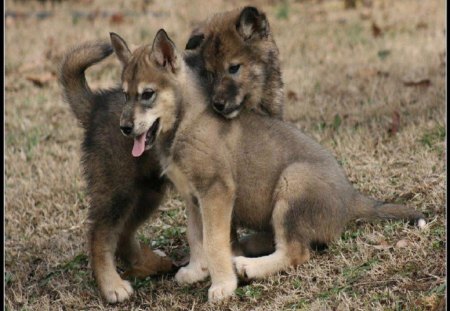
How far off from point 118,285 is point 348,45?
5.69m

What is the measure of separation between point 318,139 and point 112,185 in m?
2.53

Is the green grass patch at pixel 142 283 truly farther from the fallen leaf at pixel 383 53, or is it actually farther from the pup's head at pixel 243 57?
the fallen leaf at pixel 383 53

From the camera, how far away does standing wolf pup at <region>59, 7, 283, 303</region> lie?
503 centimetres

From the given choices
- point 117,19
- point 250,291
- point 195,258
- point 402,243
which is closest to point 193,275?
point 195,258

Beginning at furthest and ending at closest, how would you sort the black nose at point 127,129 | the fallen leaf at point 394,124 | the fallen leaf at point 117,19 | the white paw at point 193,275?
1. the fallen leaf at point 117,19
2. the fallen leaf at point 394,124
3. the white paw at point 193,275
4. the black nose at point 127,129

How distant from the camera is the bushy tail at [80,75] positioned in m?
5.23

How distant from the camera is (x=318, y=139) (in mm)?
7109

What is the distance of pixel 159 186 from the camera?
5.16 m

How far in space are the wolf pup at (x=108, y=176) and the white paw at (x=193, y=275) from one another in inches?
10.9

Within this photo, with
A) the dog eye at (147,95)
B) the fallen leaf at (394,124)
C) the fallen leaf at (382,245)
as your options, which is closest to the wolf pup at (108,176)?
the dog eye at (147,95)

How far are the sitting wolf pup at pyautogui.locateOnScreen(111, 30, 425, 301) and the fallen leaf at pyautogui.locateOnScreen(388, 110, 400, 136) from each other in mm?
1925

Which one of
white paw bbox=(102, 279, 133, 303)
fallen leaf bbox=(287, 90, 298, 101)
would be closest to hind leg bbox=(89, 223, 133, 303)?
white paw bbox=(102, 279, 133, 303)

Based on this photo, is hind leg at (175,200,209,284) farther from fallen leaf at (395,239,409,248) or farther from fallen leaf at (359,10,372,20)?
fallen leaf at (359,10,372,20)

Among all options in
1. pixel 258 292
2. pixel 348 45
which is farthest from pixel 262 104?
pixel 348 45
